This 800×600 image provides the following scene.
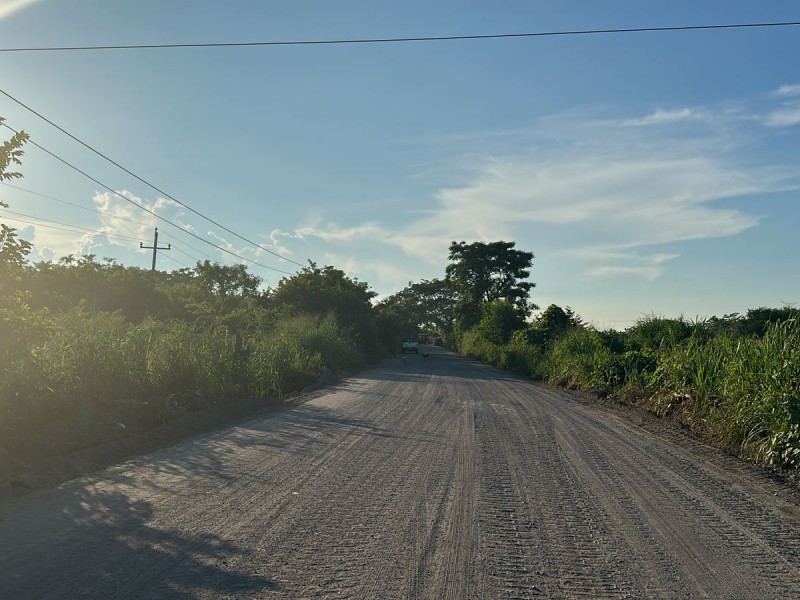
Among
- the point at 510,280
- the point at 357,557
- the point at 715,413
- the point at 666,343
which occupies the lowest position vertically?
the point at 357,557

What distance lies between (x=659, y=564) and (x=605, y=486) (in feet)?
8.08

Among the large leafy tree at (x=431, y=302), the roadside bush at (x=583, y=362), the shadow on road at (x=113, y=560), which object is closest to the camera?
the shadow on road at (x=113, y=560)

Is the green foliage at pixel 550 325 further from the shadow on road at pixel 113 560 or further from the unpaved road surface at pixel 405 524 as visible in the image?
the shadow on road at pixel 113 560

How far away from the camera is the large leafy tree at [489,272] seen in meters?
60.4

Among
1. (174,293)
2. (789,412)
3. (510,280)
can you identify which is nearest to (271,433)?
(789,412)

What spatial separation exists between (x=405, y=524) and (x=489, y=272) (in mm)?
56512

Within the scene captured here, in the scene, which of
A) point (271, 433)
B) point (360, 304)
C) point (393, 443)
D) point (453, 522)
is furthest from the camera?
point (360, 304)

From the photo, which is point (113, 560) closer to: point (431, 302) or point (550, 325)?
point (550, 325)

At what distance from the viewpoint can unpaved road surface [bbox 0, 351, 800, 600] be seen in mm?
4379

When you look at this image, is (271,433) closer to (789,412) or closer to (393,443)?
(393,443)

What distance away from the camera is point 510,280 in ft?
198

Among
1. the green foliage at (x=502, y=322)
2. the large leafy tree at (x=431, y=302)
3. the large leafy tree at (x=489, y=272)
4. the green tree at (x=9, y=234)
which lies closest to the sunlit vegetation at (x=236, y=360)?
the green tree at (x=9, y=234)

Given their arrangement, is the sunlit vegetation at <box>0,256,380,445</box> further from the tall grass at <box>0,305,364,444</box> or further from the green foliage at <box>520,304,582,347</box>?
the green foliage at <box>520,304,582,347</box>

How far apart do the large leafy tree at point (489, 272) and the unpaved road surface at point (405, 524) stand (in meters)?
50.8
